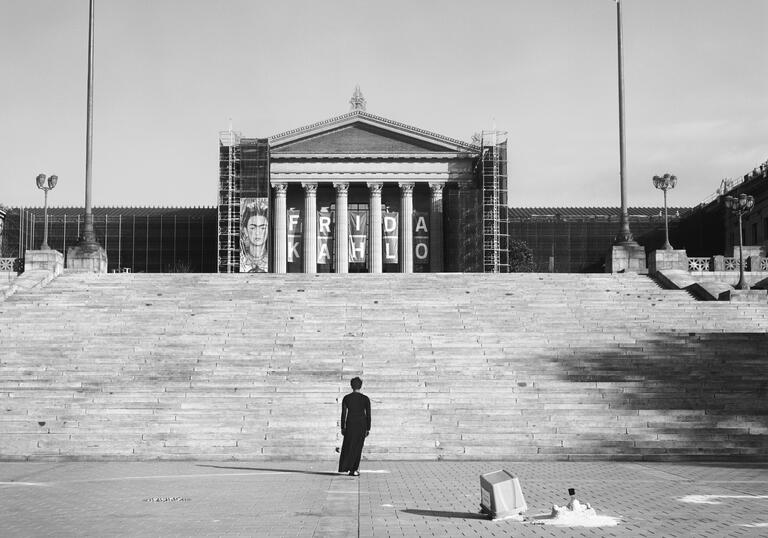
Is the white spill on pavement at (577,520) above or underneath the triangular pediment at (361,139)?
underneath


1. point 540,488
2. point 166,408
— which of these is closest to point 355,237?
point 166,408

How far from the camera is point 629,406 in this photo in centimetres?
2114

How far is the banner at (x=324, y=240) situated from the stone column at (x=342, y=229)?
2.86 ft

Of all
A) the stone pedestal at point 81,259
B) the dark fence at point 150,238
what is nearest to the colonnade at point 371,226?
the dark fence at point 150,238

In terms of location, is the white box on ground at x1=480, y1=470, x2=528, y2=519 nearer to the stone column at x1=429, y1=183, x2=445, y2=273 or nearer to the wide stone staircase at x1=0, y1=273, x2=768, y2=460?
the wide stone staircase at x1=0, y1=273, x2=768, y2=460

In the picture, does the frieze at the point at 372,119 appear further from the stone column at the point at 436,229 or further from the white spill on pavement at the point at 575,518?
the white spill on pavement at the point at 575,518

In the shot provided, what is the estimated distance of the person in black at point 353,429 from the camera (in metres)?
16.0

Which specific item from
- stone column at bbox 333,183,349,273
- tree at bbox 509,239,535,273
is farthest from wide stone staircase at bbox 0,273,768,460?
tree at bbox 509,239,535,273

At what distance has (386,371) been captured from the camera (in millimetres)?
23625

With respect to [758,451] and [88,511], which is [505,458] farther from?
[88,511]

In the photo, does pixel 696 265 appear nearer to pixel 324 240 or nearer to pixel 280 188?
pixel 324 240

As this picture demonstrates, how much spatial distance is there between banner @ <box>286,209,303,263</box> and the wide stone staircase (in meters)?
38.5

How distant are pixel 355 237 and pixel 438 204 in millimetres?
6343

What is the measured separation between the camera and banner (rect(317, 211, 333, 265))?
72.2 m
